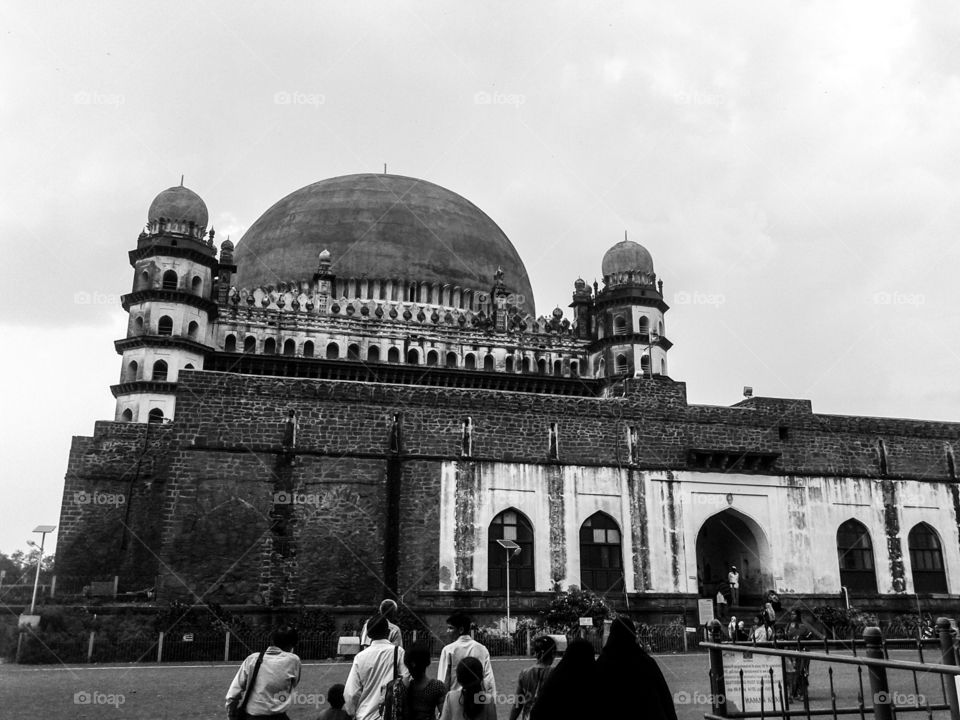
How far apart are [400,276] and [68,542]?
20653mm

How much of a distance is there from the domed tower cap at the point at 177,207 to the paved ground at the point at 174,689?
25138 millimetres

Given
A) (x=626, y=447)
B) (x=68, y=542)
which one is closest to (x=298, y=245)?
(x=68, y=542)

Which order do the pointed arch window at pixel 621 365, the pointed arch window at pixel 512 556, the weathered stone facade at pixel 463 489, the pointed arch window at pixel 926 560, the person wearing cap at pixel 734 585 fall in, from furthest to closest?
the pointed arch window at pixel 621 365 → the pointed arch window at pixel 926 560 → the person wearing cap at pixel 734 585 → the pointed arch window at pixel 512 556 → the weathered stone facade at pixel 463 489

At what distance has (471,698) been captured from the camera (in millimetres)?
7055

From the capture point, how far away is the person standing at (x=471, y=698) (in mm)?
7047

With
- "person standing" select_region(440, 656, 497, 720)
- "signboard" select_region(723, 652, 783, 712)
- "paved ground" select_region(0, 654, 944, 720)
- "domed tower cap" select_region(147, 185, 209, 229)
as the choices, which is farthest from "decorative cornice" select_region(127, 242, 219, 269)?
"person standing" select_region(440, 656, 497, 720)

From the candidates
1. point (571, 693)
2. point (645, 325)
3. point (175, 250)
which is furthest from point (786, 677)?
point (645, 325)

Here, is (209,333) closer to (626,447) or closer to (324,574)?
(324,574)

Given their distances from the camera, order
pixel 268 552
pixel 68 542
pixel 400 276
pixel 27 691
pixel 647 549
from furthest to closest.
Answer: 1. pixel 400 276
2. pixel 68 542
3. pixel 647 549
4. pixel 268 552
5. pixel 27 691

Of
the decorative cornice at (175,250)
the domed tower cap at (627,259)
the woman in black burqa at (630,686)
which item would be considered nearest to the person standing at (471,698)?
the woman in black burqa at (630,686)

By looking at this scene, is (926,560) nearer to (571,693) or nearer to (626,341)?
(626,341)

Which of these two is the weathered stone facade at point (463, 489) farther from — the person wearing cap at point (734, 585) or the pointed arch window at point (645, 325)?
the pointed arch window at point (645, 325)

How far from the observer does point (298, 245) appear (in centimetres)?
4553

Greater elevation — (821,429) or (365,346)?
(365,346)
